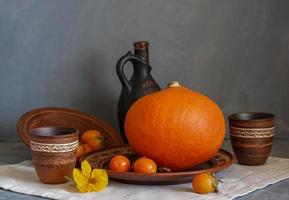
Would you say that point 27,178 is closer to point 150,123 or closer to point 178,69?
point 150,123

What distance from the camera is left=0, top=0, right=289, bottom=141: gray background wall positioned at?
1502 mm

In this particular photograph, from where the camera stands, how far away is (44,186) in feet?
3.29

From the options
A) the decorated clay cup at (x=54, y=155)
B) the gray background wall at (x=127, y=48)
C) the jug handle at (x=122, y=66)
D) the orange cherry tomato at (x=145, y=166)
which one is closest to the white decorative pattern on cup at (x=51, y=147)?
the decorated clay cup at (x=54, y=155)

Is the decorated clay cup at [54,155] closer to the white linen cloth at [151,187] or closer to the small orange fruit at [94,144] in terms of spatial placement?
the white linen cloth at [151,187]

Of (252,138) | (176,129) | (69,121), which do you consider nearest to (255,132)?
(252,138)

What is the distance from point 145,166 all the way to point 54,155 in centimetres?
16

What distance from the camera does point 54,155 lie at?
0.98m

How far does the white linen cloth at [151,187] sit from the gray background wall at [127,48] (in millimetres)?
419

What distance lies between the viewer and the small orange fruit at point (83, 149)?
116 cm

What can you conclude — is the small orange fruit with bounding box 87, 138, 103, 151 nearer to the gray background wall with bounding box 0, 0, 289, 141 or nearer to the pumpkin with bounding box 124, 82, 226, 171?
the pumpkin with bounding box 124, 82, 226, 171

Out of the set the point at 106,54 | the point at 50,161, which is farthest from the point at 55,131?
the point at 106,54

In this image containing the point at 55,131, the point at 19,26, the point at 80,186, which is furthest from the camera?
the point at 19,26

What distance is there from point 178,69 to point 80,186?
2.16 ft

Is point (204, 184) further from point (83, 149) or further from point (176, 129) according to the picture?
point (83, 149)
